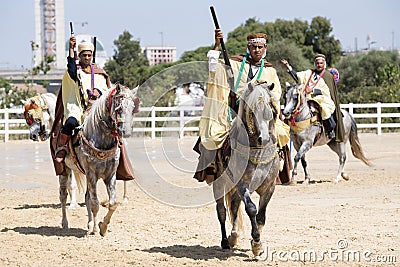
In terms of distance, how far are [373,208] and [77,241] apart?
481 centimetres

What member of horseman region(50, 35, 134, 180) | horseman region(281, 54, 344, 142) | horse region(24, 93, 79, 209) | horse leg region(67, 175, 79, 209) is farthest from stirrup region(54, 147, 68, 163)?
horseman region(281, 54, 344, 142)

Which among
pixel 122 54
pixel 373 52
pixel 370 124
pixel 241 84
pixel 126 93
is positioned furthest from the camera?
pixel 122 54

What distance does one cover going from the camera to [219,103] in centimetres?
812

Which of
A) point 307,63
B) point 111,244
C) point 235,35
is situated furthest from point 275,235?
point 235,35

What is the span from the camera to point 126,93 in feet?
29.0

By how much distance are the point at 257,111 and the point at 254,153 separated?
50 cm

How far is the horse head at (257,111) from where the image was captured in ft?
24.4

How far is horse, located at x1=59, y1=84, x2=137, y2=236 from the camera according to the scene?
29.0 ft

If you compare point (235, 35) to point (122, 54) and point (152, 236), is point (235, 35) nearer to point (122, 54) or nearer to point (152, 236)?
point (122, 54)

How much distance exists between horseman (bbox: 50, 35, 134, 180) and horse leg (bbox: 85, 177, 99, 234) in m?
0.58

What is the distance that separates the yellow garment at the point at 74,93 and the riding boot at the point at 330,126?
6.39m

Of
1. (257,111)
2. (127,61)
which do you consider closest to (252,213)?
(257,111)

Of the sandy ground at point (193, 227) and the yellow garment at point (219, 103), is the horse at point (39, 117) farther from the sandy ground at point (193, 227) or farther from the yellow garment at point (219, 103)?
the yellow garment at point (219, 103)

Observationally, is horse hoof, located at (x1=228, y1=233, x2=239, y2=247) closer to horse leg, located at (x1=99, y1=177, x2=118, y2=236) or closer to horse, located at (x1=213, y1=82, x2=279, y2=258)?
horse, located at (x1=213, y1=82, x2=279, y2=258)
